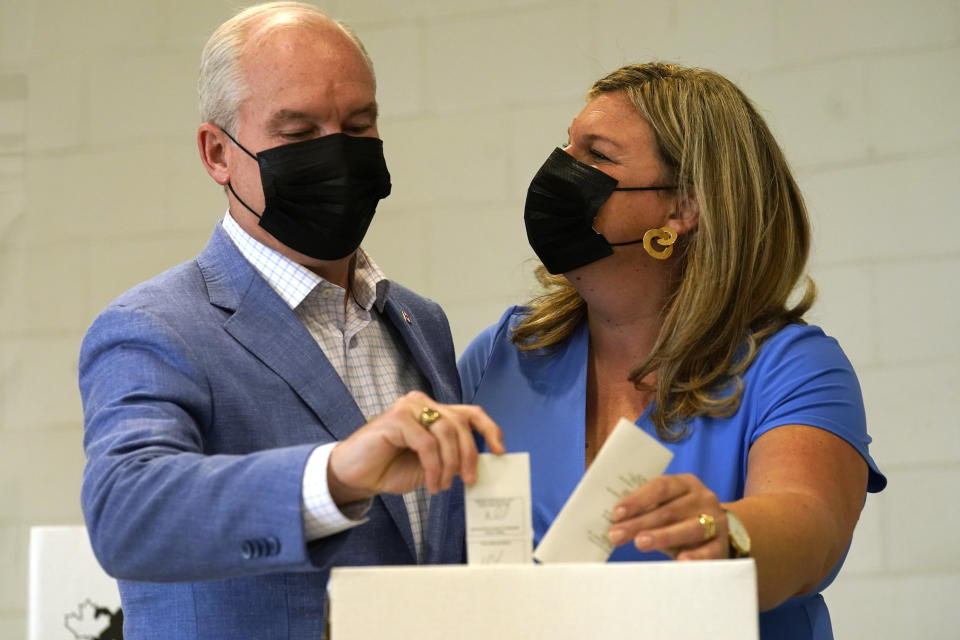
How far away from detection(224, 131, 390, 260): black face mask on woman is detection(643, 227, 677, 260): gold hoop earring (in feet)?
1.70

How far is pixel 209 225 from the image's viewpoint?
151 inches

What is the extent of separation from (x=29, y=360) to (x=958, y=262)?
2.84 metres

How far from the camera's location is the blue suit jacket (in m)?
1.32

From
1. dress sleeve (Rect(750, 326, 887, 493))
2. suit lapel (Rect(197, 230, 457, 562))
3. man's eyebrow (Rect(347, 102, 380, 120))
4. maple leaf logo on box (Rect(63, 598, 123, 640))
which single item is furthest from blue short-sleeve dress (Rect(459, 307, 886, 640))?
maple leaf logo on box (Rect(63, 598, 123, 640))

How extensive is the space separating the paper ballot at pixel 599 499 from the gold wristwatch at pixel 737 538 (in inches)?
5.6

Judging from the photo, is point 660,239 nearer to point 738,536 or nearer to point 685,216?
point 685,216

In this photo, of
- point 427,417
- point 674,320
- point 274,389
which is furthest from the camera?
point 674,320

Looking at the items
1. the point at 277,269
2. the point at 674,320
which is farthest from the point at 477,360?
the point at 277,269

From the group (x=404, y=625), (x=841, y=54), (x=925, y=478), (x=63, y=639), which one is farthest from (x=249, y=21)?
(x=925, y=478)

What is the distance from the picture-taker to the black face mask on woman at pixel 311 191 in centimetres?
181

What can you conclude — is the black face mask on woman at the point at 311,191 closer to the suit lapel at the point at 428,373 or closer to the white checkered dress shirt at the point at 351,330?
the white checkered dress shirt at the point at 351,330

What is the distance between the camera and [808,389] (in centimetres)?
177

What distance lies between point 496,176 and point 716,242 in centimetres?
167

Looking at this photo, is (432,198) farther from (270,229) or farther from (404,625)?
(404,625)
